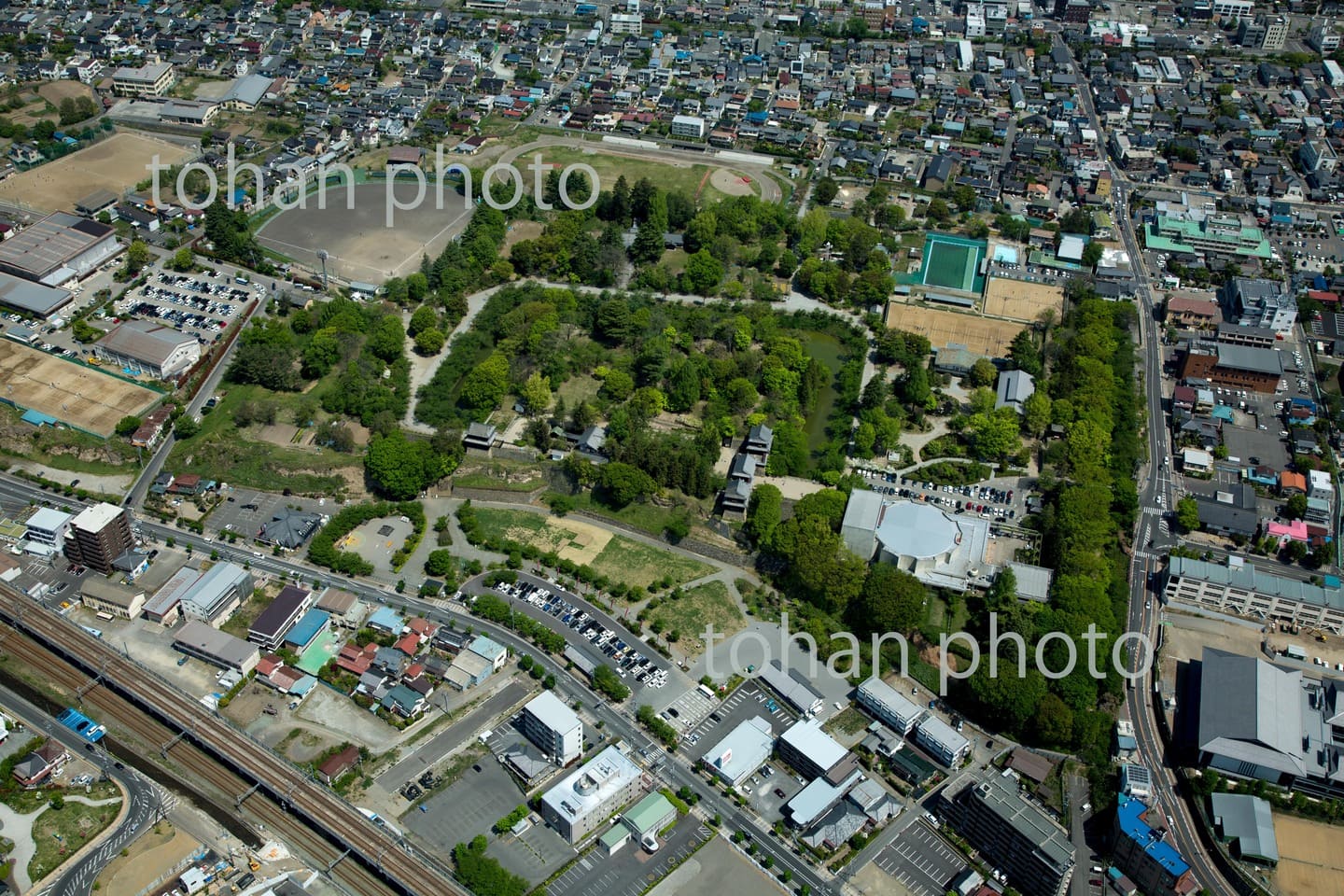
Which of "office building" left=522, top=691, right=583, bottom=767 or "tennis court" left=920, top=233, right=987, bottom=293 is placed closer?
"office building" left=522, top=691, right=583, bottom=767

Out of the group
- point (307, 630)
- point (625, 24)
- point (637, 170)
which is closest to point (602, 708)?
point (307, 630)

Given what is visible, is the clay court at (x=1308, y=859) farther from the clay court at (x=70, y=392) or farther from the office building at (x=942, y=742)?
the clay court at (x=70, y=392)

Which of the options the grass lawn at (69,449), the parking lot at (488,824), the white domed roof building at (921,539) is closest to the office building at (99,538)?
the grass lawn at (69,449)

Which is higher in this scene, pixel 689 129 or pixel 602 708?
pixel 689 129

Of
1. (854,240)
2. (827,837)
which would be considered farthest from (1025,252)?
(827,837)

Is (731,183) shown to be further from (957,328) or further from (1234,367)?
(1234,367)

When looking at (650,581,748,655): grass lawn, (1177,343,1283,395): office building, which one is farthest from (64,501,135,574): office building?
(1177,343,1283,395): office building

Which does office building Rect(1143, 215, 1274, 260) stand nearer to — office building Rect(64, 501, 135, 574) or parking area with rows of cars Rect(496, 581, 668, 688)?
parking area with rows of cars Rect(496, 581, 668, 688)
